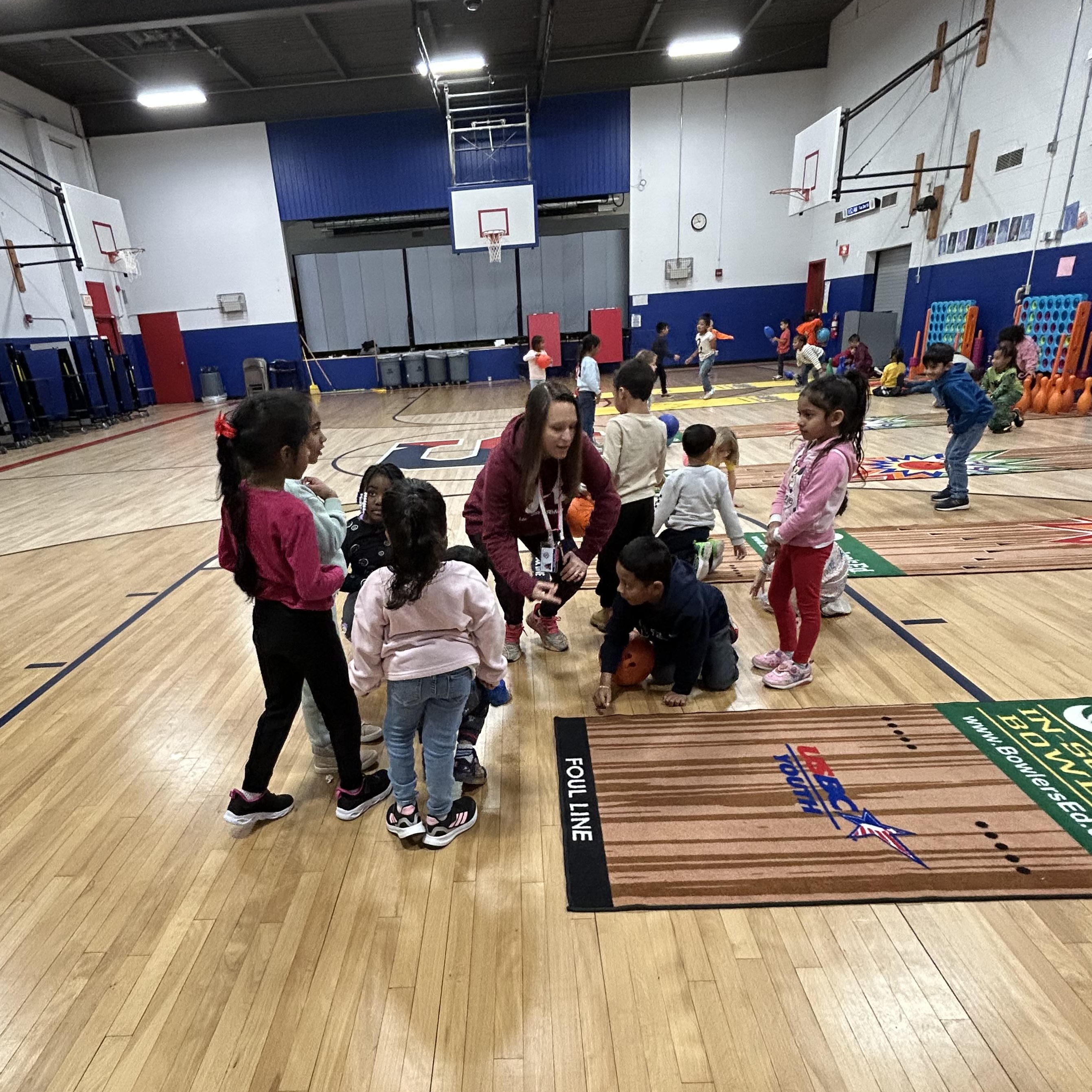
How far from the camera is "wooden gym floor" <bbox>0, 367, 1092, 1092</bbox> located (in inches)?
62.2

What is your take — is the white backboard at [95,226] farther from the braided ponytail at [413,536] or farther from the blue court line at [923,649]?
the blue court line at [923,649]

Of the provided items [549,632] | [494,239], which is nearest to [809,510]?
[549,632]

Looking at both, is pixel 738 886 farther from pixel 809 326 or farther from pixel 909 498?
pixel 809 326

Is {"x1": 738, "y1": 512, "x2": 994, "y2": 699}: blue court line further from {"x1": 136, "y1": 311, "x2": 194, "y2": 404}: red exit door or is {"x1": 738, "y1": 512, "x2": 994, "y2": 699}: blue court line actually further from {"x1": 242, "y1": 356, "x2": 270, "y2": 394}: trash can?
{"x1": 136, "y1": 311, "x2": 194, "y2": 404}: red exit door

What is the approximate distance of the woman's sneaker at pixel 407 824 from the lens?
225 centimetres

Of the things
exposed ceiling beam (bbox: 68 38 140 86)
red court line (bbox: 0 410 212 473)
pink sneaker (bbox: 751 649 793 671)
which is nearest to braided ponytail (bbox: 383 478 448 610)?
pink sneaker (bbox: 751 649 793 671)

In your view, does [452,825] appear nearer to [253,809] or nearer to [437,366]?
[253,809]

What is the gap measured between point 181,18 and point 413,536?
1336cm

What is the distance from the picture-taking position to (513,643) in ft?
11.3

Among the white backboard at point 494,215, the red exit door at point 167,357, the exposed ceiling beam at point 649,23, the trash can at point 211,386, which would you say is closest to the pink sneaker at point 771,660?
the white backboard at point 494,215

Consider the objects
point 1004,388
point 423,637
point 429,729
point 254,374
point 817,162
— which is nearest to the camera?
point 423,637

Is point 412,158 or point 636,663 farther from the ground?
point 412,158

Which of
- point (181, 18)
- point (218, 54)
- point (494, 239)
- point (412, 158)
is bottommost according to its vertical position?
point (494, 239)

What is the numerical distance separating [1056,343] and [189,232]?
60.3ft
